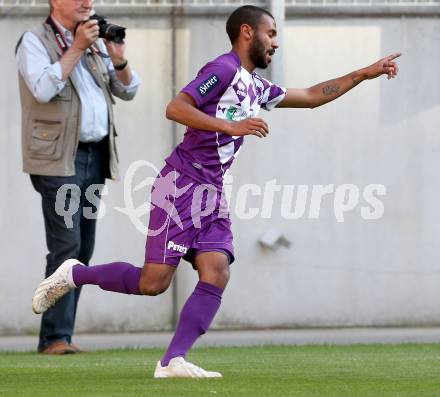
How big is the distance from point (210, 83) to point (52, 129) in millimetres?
2135

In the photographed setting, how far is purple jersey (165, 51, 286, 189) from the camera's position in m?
7.00

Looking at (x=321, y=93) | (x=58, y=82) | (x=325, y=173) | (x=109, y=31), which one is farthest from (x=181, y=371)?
(x=325, y=173)

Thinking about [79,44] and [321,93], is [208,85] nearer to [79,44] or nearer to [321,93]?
[321,93]

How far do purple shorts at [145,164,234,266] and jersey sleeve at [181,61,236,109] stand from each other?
0.43 meters

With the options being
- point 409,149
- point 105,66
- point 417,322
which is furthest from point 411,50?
point 105,66

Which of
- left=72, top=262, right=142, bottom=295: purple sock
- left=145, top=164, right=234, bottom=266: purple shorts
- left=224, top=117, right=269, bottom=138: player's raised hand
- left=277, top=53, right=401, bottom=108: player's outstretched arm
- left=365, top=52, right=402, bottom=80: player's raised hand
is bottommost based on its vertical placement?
left=72, top=262, right=142, bottom=295: purple sock

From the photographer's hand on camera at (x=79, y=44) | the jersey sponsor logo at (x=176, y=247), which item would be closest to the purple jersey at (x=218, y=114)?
the jersey sponsor logo at (x=176, y=247)

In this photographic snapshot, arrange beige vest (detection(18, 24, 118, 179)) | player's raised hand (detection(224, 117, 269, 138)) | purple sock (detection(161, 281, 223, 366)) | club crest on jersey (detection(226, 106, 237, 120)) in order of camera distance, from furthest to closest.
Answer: beige vest (detection(18, 24, 118, 179)) < club crest on jersey (detection(226, 106, 237, 120)) < purple sock (detection(161, 281, 223, 366)) < player's raised hand (detection(224, 117, 269, 138))

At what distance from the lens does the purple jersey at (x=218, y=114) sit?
7.00 m

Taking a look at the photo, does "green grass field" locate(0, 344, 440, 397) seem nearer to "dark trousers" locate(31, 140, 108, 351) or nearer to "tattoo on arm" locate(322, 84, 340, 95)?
"dark trousers" locate(31, 140, 108, 351)

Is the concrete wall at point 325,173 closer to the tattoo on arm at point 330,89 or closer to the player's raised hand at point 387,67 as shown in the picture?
the tattoo on arm at point 330,89

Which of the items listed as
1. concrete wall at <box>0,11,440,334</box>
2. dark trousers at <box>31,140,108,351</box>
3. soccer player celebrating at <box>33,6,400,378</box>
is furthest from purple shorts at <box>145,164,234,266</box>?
concrete wall at <box>0,11,440,334</box>

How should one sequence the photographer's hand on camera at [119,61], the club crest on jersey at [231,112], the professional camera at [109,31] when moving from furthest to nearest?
1. the photographer's hand on camera at [119,61]
2. the professional camera at [109,31]
3. the club crest on jersey at [231,112]

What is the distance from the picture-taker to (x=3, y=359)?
27.9ft
